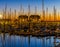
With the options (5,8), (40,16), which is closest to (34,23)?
(40,16)

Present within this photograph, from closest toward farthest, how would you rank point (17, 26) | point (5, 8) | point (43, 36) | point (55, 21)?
point (55, 21)
point (5, 8)
point (17, 26)
point (43, 36)

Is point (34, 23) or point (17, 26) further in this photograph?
point (17, 26)

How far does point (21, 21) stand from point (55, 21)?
0.80 m

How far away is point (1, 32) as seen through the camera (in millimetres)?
3670

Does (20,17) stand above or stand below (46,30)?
above

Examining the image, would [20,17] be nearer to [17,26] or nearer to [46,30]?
[17,26]

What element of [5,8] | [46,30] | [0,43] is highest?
[5,8]

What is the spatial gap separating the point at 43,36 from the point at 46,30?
1.49 feet

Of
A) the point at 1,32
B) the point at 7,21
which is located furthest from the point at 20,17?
the point at 1,32

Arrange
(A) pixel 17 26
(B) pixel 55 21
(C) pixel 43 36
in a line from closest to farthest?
(B) pixel 55 21, (A) pixel 17 26, (C) pixel 43 36

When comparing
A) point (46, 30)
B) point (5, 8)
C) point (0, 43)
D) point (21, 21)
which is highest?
point (5, 8)

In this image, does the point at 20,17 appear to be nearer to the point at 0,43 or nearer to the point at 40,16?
the point at 40,16

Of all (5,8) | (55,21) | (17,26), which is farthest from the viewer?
(17,26)

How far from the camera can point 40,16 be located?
3.56 meters
